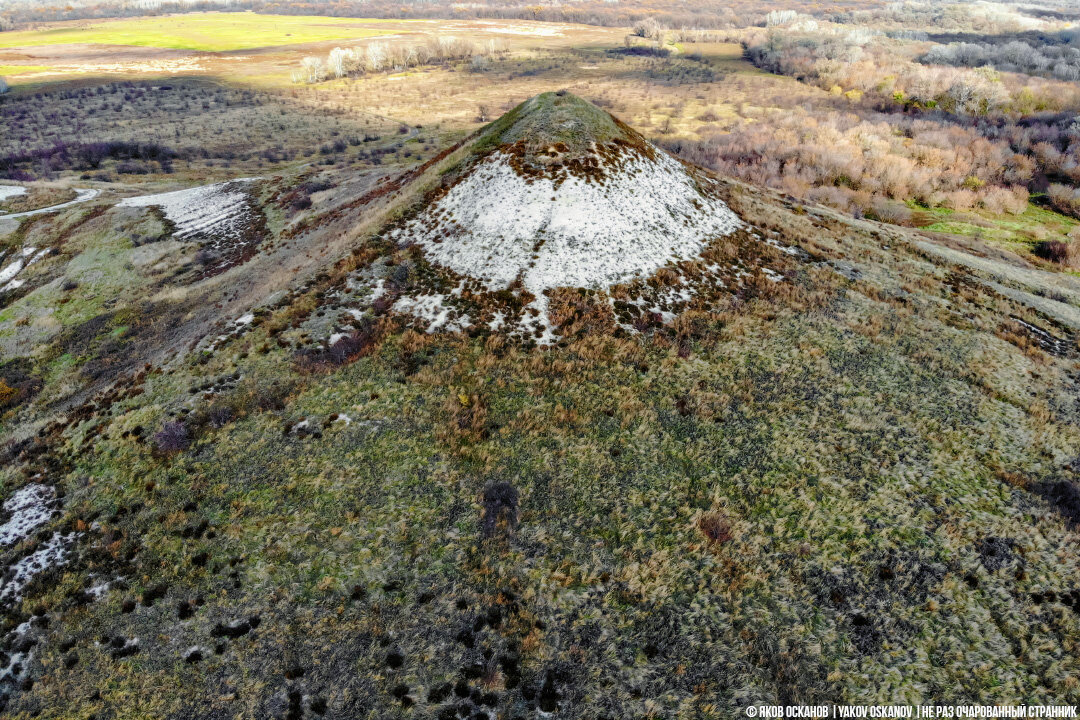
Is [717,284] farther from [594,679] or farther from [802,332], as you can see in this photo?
[594,679]

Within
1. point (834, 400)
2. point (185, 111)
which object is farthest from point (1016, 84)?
point (185, 111)

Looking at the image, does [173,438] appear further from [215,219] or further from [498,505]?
[215,219]

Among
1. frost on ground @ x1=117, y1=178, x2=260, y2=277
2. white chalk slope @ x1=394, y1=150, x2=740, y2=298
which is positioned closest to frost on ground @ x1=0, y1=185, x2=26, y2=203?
frost on ground @ x1=117, y1=178, x2=260, y2=277

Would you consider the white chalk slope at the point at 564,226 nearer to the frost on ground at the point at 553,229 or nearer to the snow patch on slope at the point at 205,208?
the frost on ground at the point at 553,229

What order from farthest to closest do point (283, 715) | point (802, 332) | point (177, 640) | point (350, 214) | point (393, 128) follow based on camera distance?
point (393, 128) → point (350, 214) → point (802, 332) → point (177, 640) → point (283, 715)

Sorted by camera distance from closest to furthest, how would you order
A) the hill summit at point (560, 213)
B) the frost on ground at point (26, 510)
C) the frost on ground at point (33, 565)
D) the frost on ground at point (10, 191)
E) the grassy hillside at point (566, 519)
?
the grassy hillside at point (566, 519)
the frost on ground at point (33, 565)
the frost on ground at point (26, 510)
the hill summit at point (560, 213)
the frost on ground at point (10, 191)

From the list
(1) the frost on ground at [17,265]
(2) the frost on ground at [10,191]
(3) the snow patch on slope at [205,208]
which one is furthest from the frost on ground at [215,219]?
(2) the frost on ground at [10,191]
